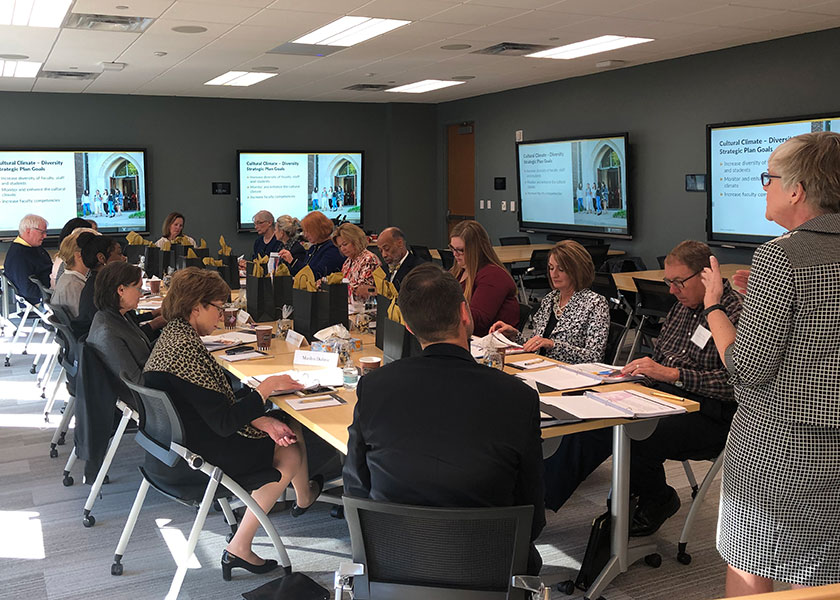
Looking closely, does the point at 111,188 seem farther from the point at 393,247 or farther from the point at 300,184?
the point at 393,247

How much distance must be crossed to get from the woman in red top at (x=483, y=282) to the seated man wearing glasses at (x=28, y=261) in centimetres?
472

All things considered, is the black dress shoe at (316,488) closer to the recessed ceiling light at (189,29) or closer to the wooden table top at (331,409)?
the wooden table top at (331,409)

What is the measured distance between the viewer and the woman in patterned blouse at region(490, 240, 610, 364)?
412 centimetres

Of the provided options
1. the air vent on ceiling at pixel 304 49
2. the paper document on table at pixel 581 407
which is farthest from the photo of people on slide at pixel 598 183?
the paper document on table at pixel 581 407

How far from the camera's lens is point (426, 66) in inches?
349

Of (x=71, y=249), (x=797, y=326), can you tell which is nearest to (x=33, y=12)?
(x=71, y=249)

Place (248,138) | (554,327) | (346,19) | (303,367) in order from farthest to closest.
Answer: (248,138), (346,19), (554,327), (303,367)

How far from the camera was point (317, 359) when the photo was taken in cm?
385

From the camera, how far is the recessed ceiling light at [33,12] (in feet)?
18.7

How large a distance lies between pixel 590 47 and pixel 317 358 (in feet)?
17.4

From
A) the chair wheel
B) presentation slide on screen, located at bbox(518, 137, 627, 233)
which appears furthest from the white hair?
the chair wheel

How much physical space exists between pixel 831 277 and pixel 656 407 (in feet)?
3.72

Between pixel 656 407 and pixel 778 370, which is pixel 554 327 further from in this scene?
pixel 778 370

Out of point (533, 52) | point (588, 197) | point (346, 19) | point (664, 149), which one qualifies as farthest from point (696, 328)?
point (588, 197)
